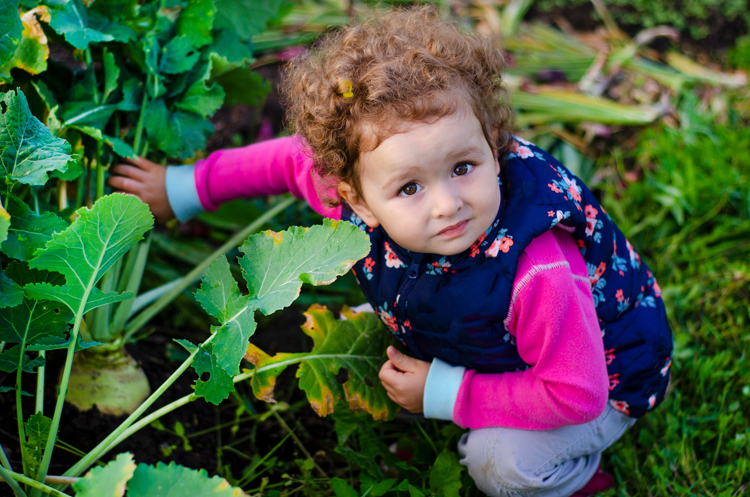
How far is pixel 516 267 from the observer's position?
4.14ft

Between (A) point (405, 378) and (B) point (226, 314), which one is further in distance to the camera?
(A) point (405, 378)

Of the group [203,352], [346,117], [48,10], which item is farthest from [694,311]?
[48,10]

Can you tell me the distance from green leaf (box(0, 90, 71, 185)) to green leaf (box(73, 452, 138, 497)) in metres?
0.60

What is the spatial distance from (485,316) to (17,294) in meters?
0.98

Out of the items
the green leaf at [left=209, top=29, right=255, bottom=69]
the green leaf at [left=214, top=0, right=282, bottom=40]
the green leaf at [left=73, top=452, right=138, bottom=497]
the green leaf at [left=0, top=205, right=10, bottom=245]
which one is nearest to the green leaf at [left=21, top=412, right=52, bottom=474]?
the green leaf at [left=73, top=452, right=138, bottom=497]

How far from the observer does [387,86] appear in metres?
1.17

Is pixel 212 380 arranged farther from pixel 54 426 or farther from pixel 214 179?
pixel 214 179

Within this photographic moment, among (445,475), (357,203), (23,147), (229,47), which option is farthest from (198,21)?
(445,475)

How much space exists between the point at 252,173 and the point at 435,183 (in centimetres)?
70

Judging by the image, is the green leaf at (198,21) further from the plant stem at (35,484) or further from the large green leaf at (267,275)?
A: the plant stem at (35,484)

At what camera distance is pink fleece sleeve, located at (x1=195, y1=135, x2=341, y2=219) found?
5.41ft

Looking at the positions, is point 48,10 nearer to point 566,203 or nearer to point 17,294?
point 17,294

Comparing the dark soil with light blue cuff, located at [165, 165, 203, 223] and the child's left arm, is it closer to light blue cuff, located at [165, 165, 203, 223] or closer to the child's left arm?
light blue cuff, located at [165, 165, 203, 223]

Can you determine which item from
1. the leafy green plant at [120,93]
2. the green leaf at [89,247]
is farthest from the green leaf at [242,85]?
the green leaf at [89,247]
